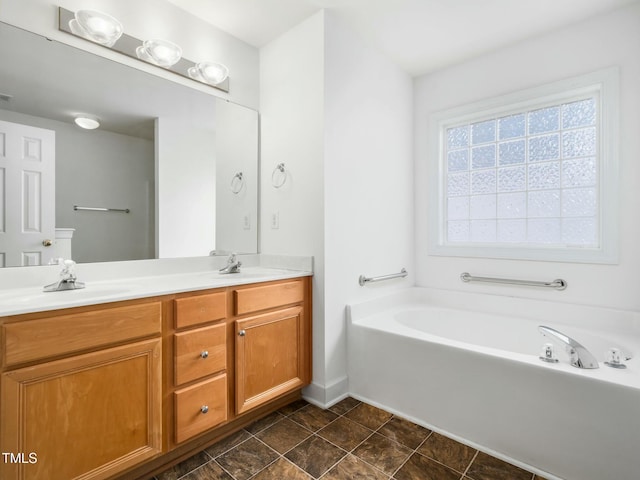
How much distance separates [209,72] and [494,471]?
265 centimetres

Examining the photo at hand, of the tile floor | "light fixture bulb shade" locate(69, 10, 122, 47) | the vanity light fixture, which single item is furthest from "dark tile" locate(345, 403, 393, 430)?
"light fixture bulb shade" locate(69, 10, 122, 47)

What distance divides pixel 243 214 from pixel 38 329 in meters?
1.42

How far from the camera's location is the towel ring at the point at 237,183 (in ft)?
7.79

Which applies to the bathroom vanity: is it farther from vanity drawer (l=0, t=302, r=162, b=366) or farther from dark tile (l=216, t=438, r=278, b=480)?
dark tile (l=216, t=438, r=278, b=480)

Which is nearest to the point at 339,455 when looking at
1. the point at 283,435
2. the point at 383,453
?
the point at 383,453

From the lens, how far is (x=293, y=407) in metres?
2.08

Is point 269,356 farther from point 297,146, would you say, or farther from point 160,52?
point 160,52

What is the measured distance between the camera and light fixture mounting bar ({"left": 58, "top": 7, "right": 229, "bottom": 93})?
5.26ft

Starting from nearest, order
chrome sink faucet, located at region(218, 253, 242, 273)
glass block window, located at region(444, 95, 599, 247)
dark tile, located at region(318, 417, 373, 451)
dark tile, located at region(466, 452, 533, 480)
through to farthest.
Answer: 1. dark tile, located at region(466, 452, 533, 480)
2. dark tile, located at region(318, 417, 373, 451)
3. chrome sink faucet, located at region(218, 253, 242, 273)
4. glass block window, located at region(444, 95, 599, 247)

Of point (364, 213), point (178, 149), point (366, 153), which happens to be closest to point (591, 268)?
point (364, 213)

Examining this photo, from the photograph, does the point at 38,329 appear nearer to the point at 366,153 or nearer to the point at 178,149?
the point at 178,149

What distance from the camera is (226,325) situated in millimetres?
1694

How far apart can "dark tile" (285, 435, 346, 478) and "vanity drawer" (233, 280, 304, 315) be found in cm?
72

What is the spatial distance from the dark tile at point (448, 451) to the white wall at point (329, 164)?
0.65 metres
